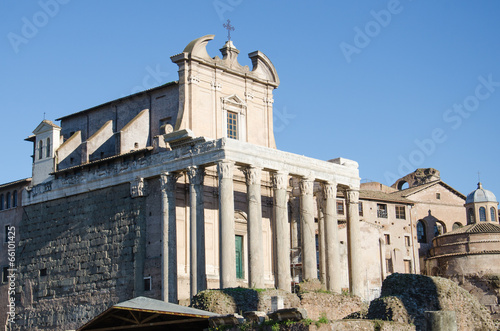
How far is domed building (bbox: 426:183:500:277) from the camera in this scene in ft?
190

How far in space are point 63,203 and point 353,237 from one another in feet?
51.5

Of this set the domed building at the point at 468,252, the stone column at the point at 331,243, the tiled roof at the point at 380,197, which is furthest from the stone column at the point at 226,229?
the domed building at the point at 468,252

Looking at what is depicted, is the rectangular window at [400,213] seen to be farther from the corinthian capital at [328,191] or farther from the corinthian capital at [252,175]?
the corinthian capital at [252,175]

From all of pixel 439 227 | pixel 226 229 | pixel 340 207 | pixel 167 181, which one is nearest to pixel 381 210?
pixel 340 207

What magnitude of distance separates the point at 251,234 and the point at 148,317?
12532 mm

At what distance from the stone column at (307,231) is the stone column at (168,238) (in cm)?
Answer: 642

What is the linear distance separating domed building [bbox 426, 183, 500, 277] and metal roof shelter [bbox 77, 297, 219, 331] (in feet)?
113

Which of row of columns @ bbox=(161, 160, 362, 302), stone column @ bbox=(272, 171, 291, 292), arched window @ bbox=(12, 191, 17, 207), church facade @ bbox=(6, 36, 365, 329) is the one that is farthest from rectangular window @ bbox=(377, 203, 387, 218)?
arched window @ bbox=(12, 191, 17, 207)

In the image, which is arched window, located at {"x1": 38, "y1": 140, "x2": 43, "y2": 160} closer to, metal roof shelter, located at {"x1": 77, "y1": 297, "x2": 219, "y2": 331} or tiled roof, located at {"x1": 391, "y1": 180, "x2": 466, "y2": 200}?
metal roof shelter, located at {"x1": 77, "y1": 297, "x2": 219, "y2": 331}

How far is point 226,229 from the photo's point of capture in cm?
3794

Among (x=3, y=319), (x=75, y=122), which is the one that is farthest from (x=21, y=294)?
(x=75, y=122)

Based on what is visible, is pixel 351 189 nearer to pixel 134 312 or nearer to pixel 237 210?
pixel 237 210

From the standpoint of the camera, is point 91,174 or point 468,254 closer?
point 91,174

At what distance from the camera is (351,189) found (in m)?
44.9
